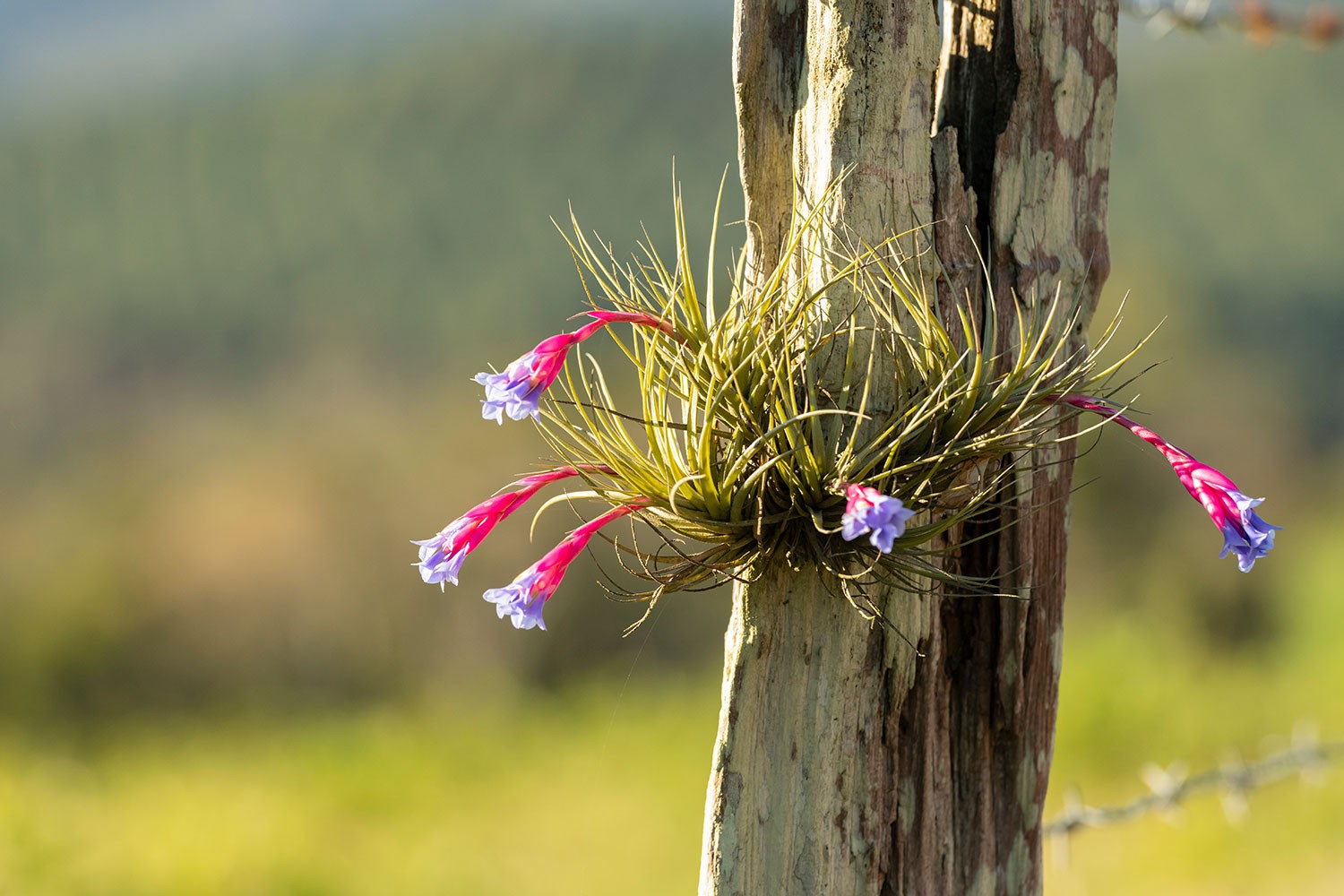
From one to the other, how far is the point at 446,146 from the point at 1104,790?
28.3m

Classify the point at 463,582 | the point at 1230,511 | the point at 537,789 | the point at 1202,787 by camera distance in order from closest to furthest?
the point at 1230,511, the point at 1202,787, the point at 537,789, the point at 463,582

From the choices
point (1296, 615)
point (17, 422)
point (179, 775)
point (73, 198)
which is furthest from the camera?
point (73, 198)

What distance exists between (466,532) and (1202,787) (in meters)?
1.99

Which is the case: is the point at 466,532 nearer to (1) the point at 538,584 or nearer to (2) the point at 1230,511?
(1) the point at 538,584

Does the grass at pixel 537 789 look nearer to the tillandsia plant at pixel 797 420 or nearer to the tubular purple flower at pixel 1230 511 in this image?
the tillandsia plant at pixel 797 420

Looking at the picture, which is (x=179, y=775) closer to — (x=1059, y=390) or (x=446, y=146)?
(x=1059, y=390)

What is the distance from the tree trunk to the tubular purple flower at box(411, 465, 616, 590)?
36 centimetres

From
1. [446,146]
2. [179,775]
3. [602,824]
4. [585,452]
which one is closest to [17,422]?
[446,146]

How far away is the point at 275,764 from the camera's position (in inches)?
394

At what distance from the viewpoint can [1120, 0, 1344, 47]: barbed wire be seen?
2.72 m

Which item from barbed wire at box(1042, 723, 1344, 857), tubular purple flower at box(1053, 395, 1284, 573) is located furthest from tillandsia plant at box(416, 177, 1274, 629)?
barbed wire at box(1042, 723, 1344, 857)

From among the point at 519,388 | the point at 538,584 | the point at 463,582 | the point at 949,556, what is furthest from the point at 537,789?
the point at 519,388

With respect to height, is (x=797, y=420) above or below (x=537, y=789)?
below

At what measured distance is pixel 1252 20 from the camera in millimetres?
2885
